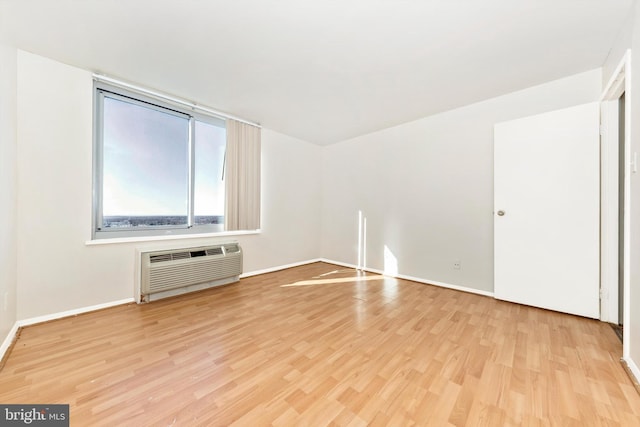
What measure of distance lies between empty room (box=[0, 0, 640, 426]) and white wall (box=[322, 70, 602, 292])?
26mm

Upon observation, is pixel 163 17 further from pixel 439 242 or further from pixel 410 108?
pixel 439 242

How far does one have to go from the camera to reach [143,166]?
3010mm

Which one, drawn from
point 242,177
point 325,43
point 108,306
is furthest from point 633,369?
point 108,306

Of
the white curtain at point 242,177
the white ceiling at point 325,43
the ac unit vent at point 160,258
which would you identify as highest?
the white ceiling at point 325,43

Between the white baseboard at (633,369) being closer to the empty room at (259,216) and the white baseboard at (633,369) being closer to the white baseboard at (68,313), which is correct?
the empty room at (259,216)

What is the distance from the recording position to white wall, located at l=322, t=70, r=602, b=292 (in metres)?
2.95

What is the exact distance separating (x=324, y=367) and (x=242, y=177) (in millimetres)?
2889

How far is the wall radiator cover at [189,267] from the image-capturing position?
270 centimetres

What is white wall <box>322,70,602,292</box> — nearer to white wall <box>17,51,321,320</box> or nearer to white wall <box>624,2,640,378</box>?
white wall <box>624,2,640,378</box>

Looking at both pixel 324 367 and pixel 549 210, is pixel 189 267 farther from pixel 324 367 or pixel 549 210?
pixel 549 210

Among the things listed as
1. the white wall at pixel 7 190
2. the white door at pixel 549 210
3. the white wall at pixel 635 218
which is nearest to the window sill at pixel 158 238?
the white wall at pixel 7 190

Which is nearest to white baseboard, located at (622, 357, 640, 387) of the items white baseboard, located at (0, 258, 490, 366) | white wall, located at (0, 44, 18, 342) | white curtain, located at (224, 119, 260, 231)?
white baseboard, located at (0, 258, 490, 366)

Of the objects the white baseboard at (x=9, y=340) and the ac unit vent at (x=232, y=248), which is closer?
the white baseboard at (x=9, y=340)

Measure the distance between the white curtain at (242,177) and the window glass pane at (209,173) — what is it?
0.17m
